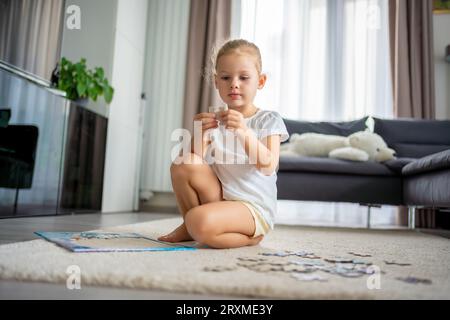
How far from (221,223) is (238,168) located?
0.64ft

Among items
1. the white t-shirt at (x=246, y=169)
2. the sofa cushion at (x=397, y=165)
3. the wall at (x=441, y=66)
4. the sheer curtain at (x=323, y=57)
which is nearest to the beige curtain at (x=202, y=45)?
the sheer curtain at (x=323, y=57)

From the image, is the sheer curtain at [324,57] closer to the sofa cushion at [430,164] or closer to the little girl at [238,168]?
the sofa cushion at [430,164]

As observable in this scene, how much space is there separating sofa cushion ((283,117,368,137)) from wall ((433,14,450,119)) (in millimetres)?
1329

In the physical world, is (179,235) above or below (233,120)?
below

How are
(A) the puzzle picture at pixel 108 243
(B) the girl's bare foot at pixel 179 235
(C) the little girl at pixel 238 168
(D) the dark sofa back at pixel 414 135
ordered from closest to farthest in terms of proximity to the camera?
(A) the puzzle picture at pixel 108 243 → (C) the little girl at pixel 238 168 → (B) the girl's bare foot at pixel 179 235 → (D) the dark sofa back at pixel 414 135

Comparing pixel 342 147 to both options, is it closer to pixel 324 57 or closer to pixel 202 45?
pixel 324 57

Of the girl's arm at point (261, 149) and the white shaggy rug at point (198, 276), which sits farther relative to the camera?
the girl's arm at point (261, 149)

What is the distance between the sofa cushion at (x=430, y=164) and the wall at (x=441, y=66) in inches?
77.9

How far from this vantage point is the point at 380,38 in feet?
13.3

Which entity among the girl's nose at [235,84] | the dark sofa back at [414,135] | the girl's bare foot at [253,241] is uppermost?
the dark sofa back at [414,135]

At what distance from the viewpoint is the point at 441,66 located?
4074mm

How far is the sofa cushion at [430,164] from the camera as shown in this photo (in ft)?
6.18

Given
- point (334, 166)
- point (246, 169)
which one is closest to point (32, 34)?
point (246, 169)
